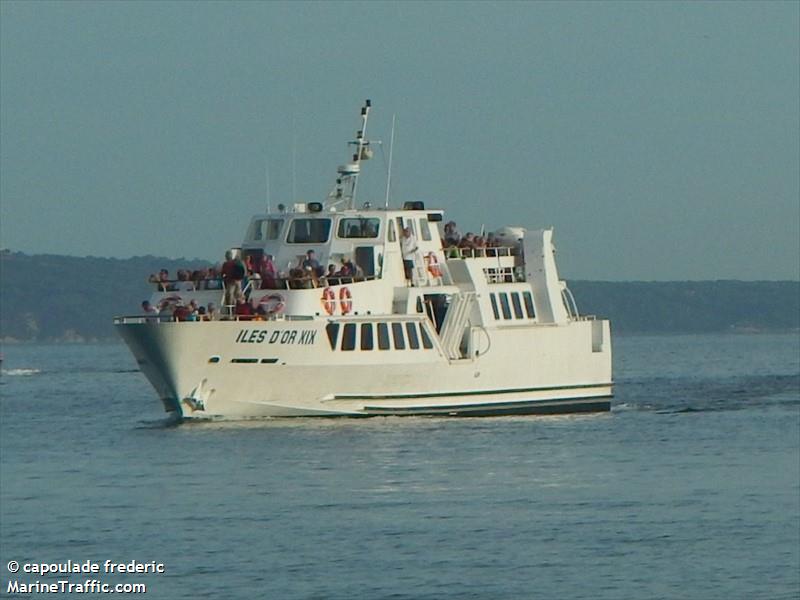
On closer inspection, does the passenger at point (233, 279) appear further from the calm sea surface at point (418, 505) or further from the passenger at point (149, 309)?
the calm sea surface at point (418, 505)

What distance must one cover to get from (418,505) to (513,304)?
19610 mm

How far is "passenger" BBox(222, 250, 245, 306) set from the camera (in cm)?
4744

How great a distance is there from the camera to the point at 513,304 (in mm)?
52906

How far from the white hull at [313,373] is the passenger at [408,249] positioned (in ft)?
8.43

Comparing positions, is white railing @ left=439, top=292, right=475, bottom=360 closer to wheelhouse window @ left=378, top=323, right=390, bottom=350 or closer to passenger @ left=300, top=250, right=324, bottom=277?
wheelhouse window @ left=378, top=323, right=390, bottom=350

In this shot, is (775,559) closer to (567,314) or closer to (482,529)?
(482,529)

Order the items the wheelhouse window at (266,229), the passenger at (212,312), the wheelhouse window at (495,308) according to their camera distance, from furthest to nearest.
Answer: the wheelhouse window at (495,308) → the wheelhouse window at (266,229) → the passenger at (212,312)

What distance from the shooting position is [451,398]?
49.8 metres

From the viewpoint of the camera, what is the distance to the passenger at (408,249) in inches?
1999

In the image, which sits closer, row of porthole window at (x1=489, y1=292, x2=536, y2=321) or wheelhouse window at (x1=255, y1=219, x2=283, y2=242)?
wheelhouse window at (x1=255, y1=219, x2=283, y2=242)

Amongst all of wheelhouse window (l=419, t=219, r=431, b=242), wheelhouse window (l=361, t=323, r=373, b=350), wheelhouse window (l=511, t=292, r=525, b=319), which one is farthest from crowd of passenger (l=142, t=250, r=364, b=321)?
wheelhouse window (l=511, t=292, r=525, b=319)

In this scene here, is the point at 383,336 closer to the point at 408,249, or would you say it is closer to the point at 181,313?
the point at 408,249

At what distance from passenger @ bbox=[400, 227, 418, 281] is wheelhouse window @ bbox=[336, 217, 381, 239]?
113 cm

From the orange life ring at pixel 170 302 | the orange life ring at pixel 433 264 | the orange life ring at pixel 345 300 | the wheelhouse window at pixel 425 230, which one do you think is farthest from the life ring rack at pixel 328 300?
the wheelhouse window at pixel 425 230
